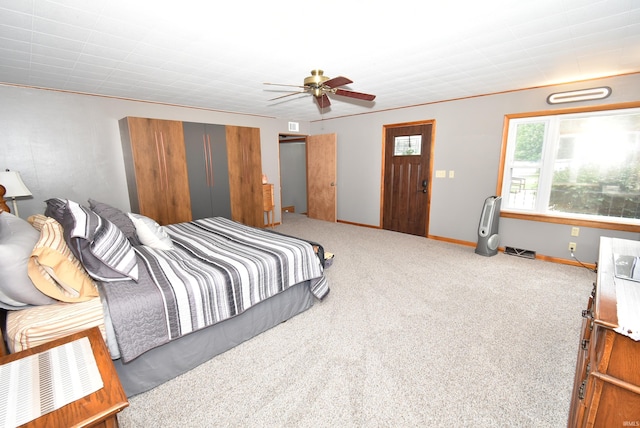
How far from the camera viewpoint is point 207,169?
4.43 m

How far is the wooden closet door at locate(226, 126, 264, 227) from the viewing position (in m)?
4.72

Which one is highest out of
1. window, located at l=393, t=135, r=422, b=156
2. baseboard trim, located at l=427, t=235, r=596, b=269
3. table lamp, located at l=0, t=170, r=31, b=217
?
window, located at l=393, t=135, r=422, b=156

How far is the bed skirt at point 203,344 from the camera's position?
5.49 feet

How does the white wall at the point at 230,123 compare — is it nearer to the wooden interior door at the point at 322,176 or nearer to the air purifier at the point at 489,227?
the air purifier at the point at 489,227

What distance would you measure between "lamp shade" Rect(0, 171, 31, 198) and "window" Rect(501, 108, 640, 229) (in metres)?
6.06

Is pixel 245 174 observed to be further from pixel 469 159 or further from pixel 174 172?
pixel 469 159

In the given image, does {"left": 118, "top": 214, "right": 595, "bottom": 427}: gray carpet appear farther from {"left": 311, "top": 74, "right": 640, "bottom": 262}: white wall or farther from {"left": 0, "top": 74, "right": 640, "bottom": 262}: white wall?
{"left": 0, "top": 74, "right": 640, "bottom": 262}: white wall

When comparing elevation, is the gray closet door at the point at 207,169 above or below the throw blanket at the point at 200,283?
above

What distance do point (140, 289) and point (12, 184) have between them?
2.58m

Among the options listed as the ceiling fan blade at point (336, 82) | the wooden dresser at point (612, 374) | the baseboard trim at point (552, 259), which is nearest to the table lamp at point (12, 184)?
the ceiling fan blade at point (336, 82)

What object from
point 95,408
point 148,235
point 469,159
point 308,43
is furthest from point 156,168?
point 469,159

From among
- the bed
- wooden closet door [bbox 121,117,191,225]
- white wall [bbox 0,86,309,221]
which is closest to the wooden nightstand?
the bed

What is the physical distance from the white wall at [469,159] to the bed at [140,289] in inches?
126

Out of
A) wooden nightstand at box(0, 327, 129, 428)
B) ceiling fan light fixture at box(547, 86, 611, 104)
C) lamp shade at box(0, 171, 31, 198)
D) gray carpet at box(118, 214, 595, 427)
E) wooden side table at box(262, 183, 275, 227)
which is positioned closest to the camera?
wooden nightstand at box(0, 327, 129, 428)
